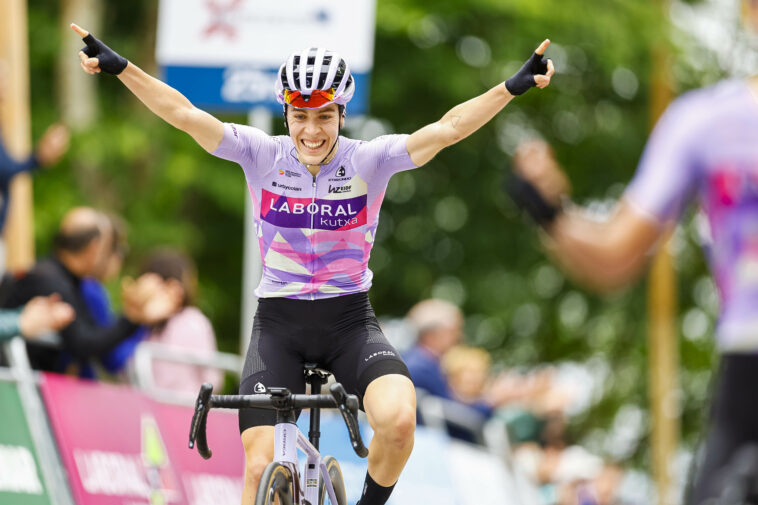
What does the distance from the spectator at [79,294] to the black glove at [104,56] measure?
219 cm

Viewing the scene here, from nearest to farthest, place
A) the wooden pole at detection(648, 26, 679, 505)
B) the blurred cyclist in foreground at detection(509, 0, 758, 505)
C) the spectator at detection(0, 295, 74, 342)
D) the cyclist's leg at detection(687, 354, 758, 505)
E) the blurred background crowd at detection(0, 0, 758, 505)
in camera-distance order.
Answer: the blurred cyclist in foreground at detection(509, 0, 758, 505), the cyclist's leg at detection(687, 354, 758, 505), the spectator at detection(0, 295, 74, 342), the blurred background crowd at detection(0, 0, 758, 505), the wooden pole at detection(648, 26, 679, 505)

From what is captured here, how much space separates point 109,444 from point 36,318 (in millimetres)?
1162

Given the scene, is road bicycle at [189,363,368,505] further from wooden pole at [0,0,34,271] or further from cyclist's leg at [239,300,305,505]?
wooden pole at [0,0,34,271]

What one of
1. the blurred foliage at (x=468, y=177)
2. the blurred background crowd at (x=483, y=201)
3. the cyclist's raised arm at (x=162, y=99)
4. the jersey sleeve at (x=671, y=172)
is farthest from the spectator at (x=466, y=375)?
the jersey sleeve at (x=671, y=172)

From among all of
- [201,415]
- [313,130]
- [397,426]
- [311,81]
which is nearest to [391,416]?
[397,426]

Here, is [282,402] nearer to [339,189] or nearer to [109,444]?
[339,189]

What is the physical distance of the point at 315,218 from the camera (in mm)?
6891

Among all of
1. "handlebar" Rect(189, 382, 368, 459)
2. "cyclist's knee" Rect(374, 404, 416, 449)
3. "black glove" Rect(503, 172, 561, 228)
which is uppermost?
"black glove" Rect(503, 172, 561, 228)

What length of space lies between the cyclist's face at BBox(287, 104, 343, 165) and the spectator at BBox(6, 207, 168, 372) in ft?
7.26

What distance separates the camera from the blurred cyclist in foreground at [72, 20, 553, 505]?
676 cm

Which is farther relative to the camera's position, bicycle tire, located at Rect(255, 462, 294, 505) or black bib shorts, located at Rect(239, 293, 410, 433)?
black bib shorts, located at Rect(239, 293, 410, 433)

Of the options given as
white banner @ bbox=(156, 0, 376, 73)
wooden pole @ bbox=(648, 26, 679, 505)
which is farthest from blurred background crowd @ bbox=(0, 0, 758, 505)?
white banner @ bbox=(156, 0, 376, 73)

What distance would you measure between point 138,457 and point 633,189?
18.9 ft

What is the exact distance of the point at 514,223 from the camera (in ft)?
73.5
